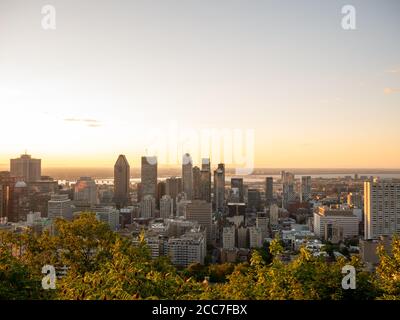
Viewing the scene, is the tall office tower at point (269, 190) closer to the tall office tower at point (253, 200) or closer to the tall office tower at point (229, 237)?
the tall office tower at point (253, 200)

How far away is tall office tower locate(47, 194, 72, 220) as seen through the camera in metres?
4.88

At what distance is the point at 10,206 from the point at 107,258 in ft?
5.54

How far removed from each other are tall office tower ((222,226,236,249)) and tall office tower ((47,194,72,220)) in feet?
7.44

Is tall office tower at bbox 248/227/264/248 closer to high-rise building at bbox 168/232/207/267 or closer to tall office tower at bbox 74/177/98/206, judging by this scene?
high-rise building at bbox 168/232/207/267

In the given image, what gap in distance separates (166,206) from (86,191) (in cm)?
104

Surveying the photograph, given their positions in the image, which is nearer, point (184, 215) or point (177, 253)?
point (184, 215)

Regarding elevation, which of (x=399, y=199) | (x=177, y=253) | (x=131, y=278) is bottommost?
(x=177, y=253)

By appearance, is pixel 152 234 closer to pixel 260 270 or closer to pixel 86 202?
pixel 86 202

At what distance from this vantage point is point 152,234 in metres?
5.18

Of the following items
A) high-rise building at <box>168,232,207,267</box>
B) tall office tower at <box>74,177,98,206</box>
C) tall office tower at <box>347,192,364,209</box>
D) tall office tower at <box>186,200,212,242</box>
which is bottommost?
high-rise building at <box>168,232,207,267</box>

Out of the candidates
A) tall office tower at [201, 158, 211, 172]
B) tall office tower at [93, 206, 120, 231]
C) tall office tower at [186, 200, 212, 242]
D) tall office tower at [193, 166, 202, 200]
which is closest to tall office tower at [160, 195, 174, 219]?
tall office tower at [186, 200, 212, 242]

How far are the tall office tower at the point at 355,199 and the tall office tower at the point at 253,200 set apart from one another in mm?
1270

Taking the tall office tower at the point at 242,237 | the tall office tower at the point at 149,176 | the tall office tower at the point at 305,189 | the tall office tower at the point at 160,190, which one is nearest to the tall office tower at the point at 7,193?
the tall office tower at the point at 149,176
